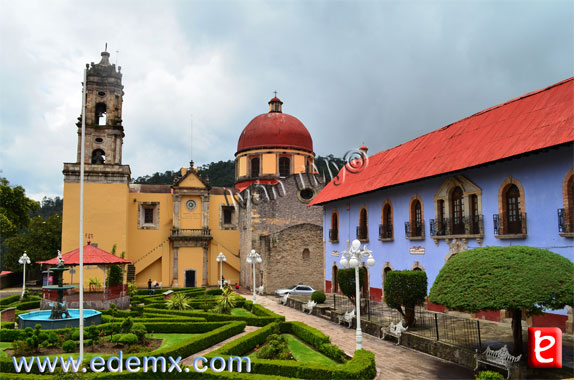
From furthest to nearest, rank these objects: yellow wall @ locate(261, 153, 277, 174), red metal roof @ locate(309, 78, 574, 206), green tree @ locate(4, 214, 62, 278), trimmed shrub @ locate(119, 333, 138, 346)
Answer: green tree @ locate(4, 214, 62, 278)
yellow wall @ locate(261, 153, 277, 174)
red metal roof @ locate(309, 78, 574, 206)
trimmed shrub @ locate(119, 333, 138, 346)

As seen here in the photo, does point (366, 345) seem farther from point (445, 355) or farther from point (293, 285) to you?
point (293, 285)

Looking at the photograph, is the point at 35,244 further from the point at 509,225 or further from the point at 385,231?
the point at 509,225

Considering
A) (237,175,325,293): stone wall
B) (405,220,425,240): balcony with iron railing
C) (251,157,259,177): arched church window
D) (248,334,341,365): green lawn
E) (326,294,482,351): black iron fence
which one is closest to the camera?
(248,334,341,365): green lawn

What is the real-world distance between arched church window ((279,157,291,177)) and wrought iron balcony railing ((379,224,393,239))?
1697 centimetres

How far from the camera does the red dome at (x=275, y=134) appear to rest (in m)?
40.0

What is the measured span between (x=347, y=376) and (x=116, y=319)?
11.3m

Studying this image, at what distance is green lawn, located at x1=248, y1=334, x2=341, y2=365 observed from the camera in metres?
13.1

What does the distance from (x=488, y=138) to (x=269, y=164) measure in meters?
24.1

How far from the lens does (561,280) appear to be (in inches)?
412

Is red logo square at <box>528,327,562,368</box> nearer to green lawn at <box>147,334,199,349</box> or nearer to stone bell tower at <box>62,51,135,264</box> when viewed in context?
green lawn at <box>147,334,199,349</box>

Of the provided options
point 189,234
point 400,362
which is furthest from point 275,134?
point 400,362

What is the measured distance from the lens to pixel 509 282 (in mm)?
10570

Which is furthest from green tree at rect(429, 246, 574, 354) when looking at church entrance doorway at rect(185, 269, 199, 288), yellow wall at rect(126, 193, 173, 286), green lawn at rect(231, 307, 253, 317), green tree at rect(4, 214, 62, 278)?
green tree at rect(4, 214, 62, 278)

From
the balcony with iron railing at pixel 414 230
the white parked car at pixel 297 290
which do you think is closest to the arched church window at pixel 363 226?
the balcony with iron railing at pixel 414 230
